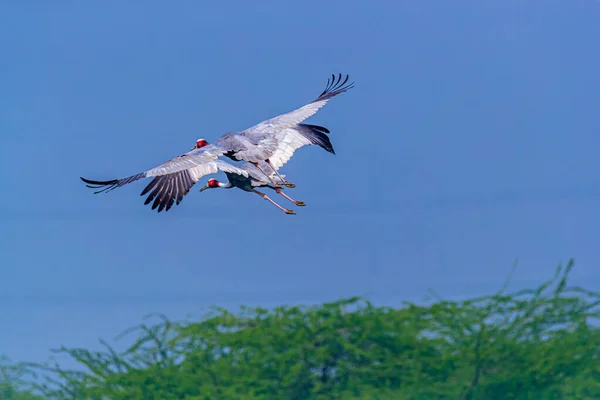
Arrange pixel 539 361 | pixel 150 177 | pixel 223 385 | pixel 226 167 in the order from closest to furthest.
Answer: pixel 150 177 → pixel 226 167 → pixel 539 361 → pixel 223 385

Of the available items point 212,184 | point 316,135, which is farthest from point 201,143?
point 316,135

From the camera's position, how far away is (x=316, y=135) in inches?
965

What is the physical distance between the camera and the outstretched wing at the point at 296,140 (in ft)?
76.9

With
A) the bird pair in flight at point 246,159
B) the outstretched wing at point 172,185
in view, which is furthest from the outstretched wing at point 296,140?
the outstretched wing at point 172,185

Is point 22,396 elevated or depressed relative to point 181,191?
depressed

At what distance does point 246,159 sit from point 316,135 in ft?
11.7

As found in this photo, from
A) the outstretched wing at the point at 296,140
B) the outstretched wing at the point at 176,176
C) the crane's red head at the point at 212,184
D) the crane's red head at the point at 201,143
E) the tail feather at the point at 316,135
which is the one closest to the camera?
the outstretched wing at the point at 176,176

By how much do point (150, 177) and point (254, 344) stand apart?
7.70m

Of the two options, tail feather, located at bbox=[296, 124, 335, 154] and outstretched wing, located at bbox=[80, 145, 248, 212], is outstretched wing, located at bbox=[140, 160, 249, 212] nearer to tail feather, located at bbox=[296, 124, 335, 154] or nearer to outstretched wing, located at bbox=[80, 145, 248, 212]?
outstretched wing, located at bbox=[80, 145, 248, 212]

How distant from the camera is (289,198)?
2322 cm

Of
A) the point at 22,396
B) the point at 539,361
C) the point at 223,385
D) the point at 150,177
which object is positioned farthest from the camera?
the point at 22,396

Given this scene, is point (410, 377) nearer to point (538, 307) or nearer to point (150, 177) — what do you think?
point (538, 307)

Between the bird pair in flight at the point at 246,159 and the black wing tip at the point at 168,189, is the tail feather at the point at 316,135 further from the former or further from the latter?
the black wing tip at the point at 168,189

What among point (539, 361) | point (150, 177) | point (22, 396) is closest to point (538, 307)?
point (539, 361)
